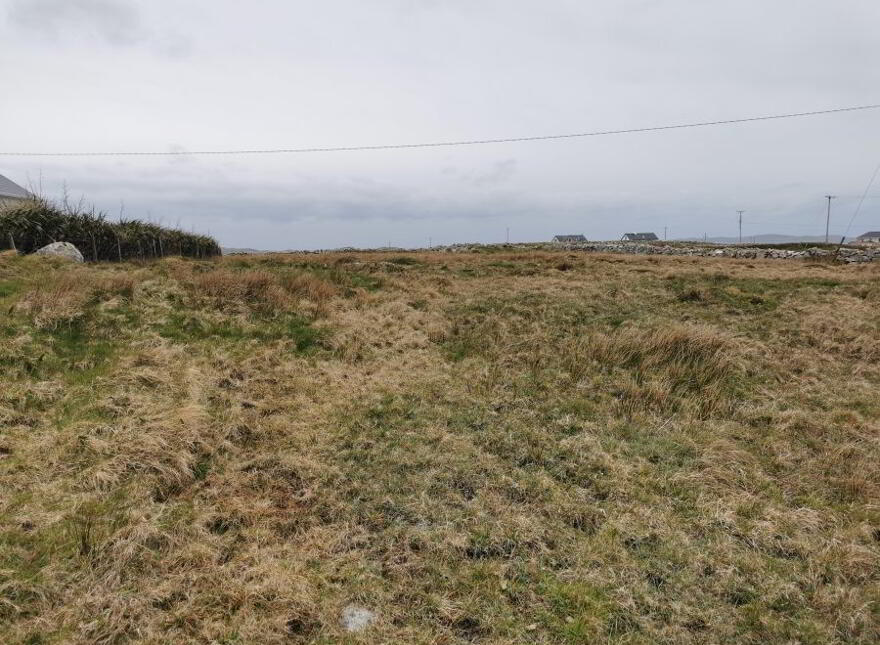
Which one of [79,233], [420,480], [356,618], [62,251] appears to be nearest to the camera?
[356,618]

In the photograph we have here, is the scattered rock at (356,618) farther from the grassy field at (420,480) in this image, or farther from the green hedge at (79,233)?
the green hedge at (79,233)

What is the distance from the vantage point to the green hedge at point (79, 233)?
1628 centimetres

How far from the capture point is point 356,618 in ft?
10.8

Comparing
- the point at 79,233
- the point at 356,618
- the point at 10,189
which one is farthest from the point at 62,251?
the point at 10,189

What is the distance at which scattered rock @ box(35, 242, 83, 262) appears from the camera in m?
15.8

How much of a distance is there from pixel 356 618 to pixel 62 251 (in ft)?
62.2

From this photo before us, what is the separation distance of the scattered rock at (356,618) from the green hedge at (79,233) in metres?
19.2

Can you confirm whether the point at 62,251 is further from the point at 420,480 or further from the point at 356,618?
the point at 356,618

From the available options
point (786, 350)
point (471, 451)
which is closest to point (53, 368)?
point (471, 451)

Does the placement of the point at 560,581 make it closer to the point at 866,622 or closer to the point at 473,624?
the point at 473,624

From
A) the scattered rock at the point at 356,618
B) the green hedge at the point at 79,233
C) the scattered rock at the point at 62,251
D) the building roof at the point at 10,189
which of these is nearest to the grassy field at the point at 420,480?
the scattered rock at the point at 356,618

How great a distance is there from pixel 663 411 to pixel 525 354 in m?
2.99

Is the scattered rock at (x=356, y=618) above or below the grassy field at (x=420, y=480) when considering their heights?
below

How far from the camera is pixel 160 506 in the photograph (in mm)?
4297
